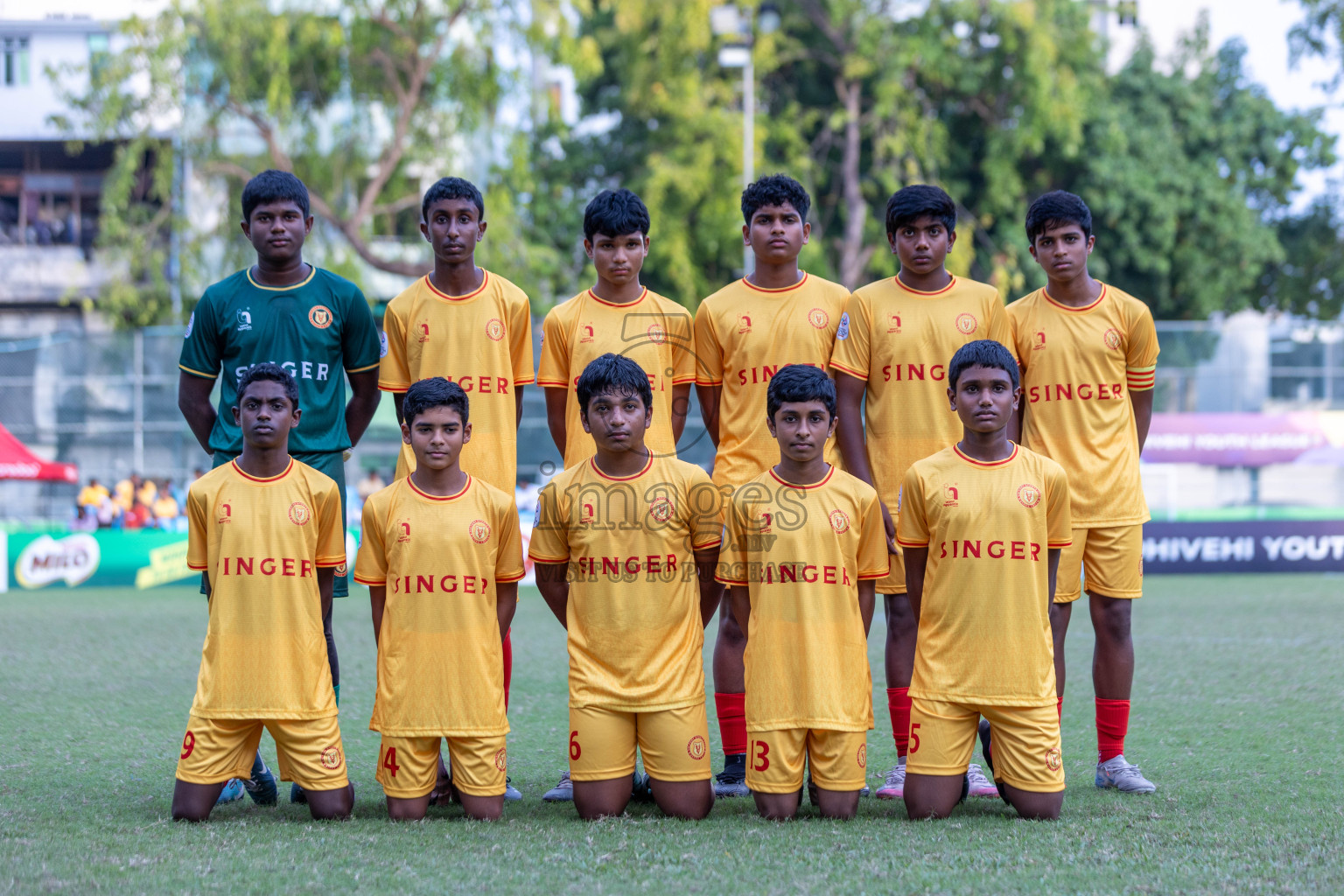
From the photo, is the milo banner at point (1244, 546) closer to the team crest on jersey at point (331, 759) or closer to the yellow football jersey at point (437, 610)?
the yellow football jersey at point (437, 610)

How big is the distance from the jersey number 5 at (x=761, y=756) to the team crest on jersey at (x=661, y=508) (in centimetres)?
80

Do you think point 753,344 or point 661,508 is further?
point 753,344

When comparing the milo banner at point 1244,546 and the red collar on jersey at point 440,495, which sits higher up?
the red collar on jersey at point 440,495

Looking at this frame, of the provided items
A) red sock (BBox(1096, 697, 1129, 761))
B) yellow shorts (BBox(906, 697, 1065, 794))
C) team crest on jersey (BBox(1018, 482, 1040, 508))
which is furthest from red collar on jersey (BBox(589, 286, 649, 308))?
red sock (BBox(1096, 697, 1129, 761))

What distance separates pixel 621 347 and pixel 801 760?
1.63 meters

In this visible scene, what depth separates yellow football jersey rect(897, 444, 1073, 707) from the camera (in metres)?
3.95

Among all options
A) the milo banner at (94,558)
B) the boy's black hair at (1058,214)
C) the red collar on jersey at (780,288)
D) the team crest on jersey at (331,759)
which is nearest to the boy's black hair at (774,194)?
the red collar on jersey at (780,288)

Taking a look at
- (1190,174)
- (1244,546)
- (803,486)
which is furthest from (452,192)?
(1190,174)

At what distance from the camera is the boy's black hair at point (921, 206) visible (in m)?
4.42

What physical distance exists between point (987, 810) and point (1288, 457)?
44.6ft

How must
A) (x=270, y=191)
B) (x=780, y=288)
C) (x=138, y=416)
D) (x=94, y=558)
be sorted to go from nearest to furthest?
1. (x=270, y=191)
2. (x=780, y=288)
3. (x=94, y=558)
4. (x=138, y=416)

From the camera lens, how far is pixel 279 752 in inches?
160

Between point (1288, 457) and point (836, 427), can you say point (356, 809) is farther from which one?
point (1288, 457)

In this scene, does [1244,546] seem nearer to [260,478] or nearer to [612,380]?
[612,380]
